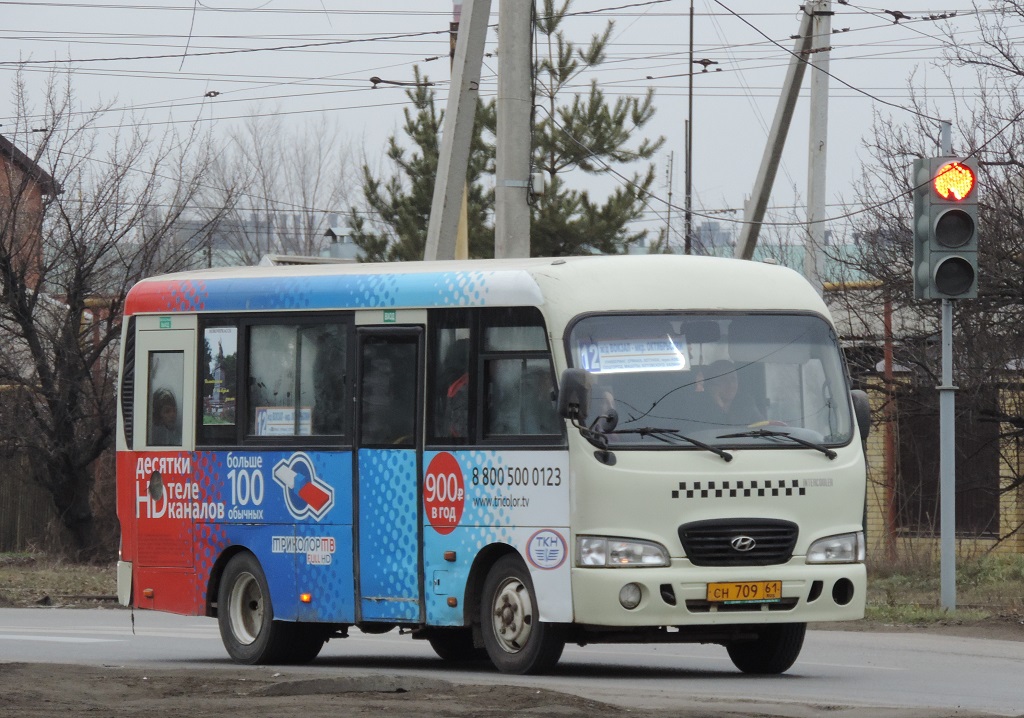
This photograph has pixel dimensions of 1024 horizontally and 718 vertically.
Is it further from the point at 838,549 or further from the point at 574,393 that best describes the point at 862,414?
the point at 574,393

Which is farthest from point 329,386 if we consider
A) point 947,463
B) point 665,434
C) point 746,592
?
point 947,463

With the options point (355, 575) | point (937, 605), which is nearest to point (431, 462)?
point (355, 575)

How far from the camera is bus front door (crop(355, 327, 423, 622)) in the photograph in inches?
522

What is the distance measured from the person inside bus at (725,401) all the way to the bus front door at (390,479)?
2055 millimetres

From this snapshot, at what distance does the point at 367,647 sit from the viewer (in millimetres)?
16594

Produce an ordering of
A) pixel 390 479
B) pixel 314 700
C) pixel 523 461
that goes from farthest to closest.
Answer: pixel 390 479 < pixel 523 461 < pixel 314 700

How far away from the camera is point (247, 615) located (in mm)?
14641

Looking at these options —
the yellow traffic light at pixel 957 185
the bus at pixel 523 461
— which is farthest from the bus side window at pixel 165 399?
the yellow traffic light at pixel 957 185

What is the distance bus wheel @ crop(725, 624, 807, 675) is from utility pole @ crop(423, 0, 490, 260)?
7174 mm

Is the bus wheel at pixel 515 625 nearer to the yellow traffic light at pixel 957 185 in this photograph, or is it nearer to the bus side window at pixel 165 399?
the bus side window at pixel 165 399

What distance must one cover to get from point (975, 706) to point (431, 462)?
4.09 metres

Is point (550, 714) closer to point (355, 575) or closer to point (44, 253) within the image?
point (355, 575)

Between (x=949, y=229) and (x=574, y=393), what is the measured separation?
6.15 metres

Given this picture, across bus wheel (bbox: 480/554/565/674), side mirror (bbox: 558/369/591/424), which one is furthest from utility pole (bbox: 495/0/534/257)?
side mirror (bbox: 558/369/591/424)
